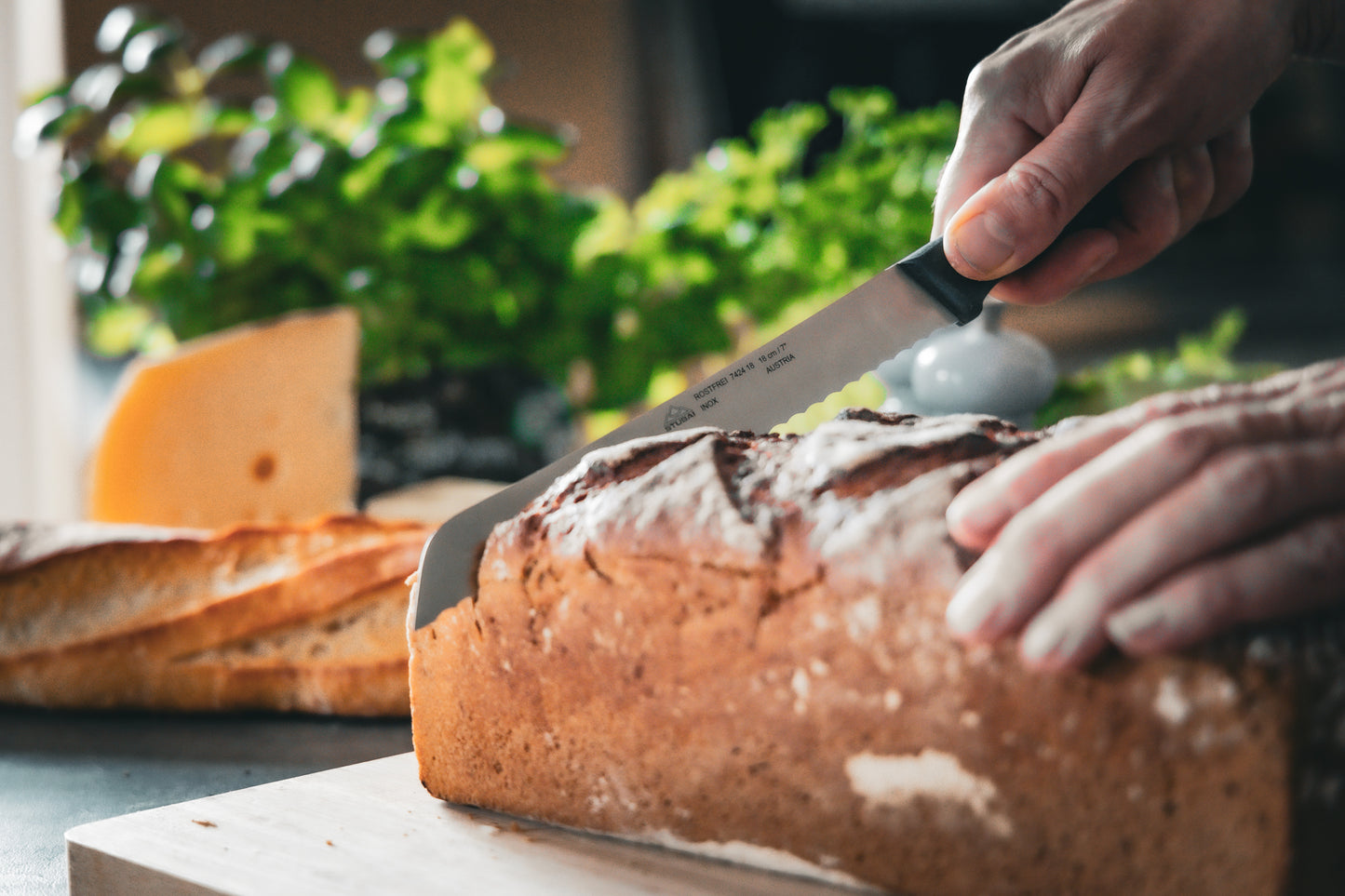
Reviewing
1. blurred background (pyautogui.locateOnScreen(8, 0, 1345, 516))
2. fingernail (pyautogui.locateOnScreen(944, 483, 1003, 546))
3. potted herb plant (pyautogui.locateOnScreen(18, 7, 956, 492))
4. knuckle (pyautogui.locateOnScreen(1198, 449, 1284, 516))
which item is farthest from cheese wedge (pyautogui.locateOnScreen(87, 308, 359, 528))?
blurred background (pyautogui.locateOnScreen(8, 0, 1345, 516))

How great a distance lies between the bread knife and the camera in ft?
2.48

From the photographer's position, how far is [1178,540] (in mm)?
463

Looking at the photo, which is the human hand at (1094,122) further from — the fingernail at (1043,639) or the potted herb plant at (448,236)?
the potted herb plant at (448,236)

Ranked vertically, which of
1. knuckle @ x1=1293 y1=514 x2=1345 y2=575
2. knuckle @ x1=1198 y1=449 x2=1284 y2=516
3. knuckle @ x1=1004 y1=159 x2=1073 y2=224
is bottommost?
knuckle @ x1=1293 y1=514 x2=1345 y2=575

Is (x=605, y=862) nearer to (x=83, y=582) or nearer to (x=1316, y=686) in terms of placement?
(x=1316, y=686)

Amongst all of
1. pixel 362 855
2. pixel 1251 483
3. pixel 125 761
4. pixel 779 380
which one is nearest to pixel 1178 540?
pixel 1251 483

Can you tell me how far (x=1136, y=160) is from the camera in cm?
95

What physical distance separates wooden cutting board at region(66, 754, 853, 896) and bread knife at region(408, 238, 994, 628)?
0.46 feet

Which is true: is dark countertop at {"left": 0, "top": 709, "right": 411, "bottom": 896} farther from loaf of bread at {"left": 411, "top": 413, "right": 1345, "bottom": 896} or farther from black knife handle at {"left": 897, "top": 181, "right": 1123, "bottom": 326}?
black knife handle at {"left": 897, "top": 181, "right": 1123, "bottom": 326}

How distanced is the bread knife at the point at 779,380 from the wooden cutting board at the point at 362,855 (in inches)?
5.6

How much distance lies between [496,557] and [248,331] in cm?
92

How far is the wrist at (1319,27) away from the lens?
0.97 meters

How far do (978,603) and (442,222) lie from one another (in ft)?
4.04

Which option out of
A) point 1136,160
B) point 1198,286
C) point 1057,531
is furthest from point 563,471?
point 1198,286
